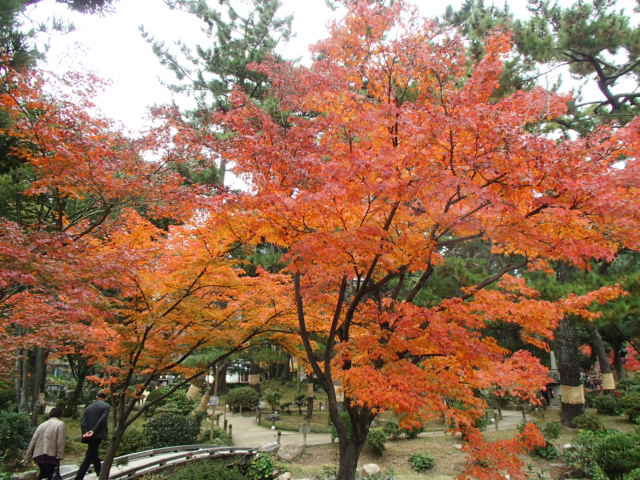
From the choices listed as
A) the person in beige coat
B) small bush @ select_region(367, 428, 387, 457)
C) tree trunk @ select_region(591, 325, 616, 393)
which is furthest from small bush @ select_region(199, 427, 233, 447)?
tree trunk @ select_region(591, 325, 616, 393)

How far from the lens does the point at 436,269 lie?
10.8 meters

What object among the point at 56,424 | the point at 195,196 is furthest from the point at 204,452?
the point at 195,196

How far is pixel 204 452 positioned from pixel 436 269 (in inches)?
285

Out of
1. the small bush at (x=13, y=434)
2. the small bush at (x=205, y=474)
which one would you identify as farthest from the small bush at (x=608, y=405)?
the small bush at (x=13, y=434)

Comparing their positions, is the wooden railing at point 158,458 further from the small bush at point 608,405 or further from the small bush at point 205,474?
the small bush at point 608,405

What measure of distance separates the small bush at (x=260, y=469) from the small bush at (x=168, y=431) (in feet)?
9.63

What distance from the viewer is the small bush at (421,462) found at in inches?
411

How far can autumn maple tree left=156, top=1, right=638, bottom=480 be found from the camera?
4609mm

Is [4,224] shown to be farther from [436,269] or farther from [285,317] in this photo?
[436,269]

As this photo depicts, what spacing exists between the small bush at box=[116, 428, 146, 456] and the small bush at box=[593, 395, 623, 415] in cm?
1484

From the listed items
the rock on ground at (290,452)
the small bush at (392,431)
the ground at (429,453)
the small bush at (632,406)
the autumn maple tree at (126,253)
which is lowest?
the ground at (429,453)

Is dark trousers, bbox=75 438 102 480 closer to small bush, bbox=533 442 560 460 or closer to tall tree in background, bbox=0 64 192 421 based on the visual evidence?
tall tree in background, bbox=0 64 192 421

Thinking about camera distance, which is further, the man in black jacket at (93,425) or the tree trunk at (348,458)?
the man in black jacket at (93,425)

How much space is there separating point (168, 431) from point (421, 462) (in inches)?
273
